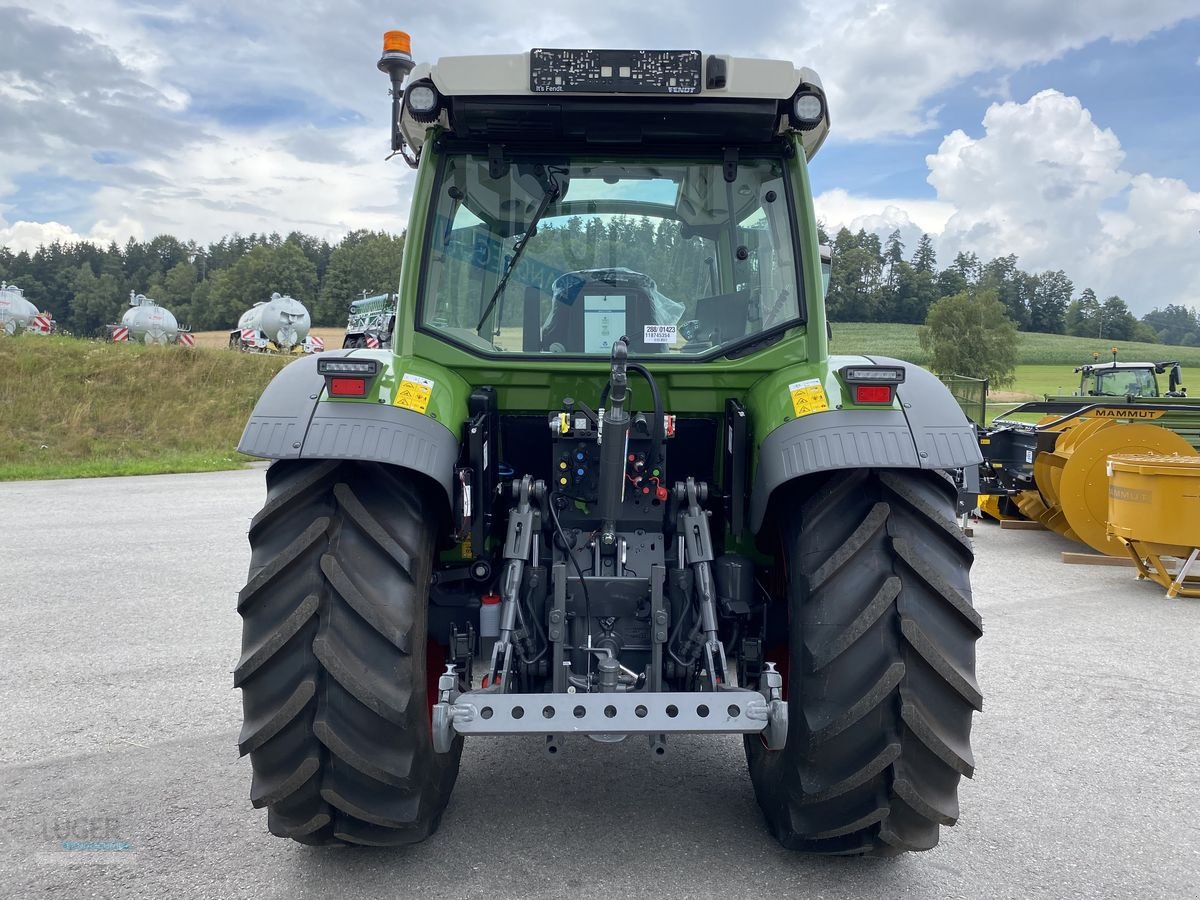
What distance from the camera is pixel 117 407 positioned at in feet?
63.5

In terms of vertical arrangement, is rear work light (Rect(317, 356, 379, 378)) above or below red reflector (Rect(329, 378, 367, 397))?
above

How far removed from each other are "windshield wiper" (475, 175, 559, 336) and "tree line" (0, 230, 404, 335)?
6734 cm

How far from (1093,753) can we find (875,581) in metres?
2.15

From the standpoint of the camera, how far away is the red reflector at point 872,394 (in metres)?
2.75

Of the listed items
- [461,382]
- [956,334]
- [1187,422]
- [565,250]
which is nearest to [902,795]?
[461,382]

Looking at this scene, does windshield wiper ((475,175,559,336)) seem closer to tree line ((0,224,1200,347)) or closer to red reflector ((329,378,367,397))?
red reflector ((329,378,367,397))

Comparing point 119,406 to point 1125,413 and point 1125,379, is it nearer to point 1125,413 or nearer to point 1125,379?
point 1125,413

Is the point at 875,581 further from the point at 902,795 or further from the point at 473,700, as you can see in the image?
the point at 473,700

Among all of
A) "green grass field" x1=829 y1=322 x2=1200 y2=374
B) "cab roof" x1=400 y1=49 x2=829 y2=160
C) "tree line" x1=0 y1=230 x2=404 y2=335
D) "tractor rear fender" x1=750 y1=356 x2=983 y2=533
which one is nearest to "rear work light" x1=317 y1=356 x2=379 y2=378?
"cab roof" x1=400 y1=49 x2=829 y2=160

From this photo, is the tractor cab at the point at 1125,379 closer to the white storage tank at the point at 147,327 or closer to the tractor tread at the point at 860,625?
the tractor tread at the point at 860,625

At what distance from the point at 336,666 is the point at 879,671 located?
1537 mm

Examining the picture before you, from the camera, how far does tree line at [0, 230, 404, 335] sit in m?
77.4

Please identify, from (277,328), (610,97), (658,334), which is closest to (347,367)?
(658,334)

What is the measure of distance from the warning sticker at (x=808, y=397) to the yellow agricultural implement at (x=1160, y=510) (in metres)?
5.57
